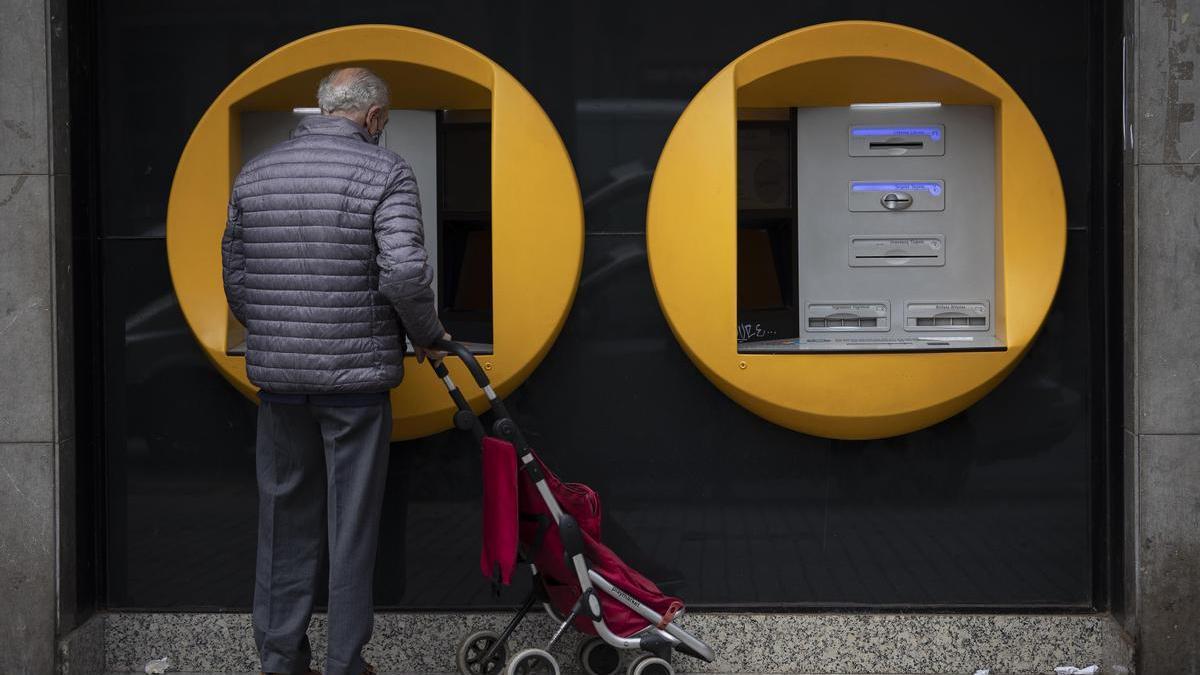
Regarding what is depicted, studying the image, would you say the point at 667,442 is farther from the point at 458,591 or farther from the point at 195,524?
the point at 195,524

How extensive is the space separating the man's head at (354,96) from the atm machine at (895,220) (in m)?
1.19

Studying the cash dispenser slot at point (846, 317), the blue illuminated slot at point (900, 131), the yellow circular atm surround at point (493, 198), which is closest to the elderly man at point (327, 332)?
the yellow circular atm surround at point (493, 198)

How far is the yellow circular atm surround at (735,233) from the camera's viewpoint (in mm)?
4012

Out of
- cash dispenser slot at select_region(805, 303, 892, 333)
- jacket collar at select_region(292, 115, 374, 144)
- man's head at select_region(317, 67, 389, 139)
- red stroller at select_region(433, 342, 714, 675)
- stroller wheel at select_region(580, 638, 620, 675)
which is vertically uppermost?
man's head at select_region(317, 67, 389, 139)

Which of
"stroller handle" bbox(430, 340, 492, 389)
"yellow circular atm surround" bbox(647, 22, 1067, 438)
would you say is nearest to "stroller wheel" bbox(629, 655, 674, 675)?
"yellow circular atm surround" bbox(647, 22, 1067, 438)

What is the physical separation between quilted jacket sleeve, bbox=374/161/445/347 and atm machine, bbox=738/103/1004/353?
113cm

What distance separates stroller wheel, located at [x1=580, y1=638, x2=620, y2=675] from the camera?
4027 millimetres

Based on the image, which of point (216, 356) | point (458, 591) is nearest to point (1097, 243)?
point (458, 591)

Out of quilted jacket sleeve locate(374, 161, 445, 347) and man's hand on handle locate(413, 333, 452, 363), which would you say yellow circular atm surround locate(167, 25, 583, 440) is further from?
quilted jacket sleeve locate(374, 161, 445, 347)

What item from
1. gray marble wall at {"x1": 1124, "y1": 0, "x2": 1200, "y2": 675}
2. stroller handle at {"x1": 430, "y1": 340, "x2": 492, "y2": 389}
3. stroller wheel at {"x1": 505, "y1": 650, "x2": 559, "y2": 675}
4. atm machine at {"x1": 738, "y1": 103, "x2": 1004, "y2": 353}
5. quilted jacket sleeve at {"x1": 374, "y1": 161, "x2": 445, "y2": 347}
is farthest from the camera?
atm machine at {"x1": 738, "y1": 103, "x2": 1004, "y2": 353}

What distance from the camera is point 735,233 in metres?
4.00

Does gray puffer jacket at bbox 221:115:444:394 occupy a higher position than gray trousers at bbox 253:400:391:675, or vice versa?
gray puffer jacket at bbox 221:115:444:394

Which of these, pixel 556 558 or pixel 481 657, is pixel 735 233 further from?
pixel 481 657

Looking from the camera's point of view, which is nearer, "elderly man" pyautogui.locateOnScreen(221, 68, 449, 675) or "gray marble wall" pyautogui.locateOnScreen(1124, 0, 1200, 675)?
"elderly man" pyautogui.locateOnScreen(221, 68, 449, 675)
